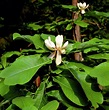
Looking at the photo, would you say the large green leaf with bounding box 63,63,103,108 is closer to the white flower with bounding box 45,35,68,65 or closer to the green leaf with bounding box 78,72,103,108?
the green leaf with bounding box 78,72,103,108

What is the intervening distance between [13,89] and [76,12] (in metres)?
1.25

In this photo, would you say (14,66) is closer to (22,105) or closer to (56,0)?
(22,105)

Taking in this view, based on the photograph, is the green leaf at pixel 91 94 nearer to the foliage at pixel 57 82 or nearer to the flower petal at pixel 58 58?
the foliage at pixel 57 82

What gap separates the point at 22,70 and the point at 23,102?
133mm

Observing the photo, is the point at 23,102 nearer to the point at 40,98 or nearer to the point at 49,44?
the point at 40,98

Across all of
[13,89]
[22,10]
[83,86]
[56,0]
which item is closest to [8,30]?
[56,0]

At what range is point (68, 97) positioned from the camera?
3.82ft

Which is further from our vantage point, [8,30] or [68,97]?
[8,30]

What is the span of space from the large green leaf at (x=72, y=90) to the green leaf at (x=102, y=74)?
0.30ft

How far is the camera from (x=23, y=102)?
1.19 metres

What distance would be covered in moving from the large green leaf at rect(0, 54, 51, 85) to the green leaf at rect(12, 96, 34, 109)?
0.08 metres

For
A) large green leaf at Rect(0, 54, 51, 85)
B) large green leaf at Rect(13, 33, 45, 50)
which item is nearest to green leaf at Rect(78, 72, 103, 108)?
large green leaf at Rect(0, 54, 51, 85)

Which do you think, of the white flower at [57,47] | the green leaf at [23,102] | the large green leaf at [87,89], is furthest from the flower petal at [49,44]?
the green leaf at [23,102]

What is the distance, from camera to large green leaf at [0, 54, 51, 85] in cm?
118
